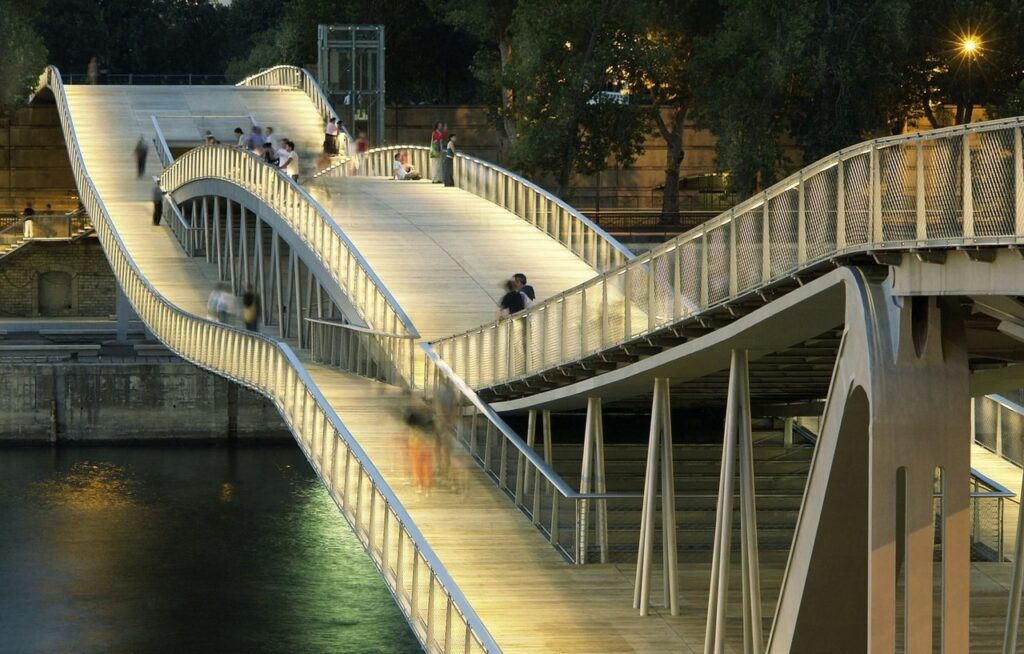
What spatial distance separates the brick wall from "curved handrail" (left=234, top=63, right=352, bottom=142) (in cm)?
760

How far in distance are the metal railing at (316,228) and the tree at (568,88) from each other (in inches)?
397

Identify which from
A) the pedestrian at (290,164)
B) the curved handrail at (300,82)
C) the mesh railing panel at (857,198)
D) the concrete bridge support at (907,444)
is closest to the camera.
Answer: the concrete bridge support at (907,444)

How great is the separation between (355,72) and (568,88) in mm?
6365

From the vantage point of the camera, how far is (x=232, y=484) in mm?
43625

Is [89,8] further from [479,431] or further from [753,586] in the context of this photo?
[753,586]

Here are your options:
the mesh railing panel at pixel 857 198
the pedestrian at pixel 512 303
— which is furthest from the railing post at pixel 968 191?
the pedestrian at pixel 512 303

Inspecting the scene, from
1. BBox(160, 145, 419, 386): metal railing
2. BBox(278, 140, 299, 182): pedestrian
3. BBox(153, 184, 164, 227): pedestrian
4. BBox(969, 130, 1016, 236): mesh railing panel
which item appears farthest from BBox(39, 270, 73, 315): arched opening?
BBox(969, 130, 1016, 236): mesh railing panel

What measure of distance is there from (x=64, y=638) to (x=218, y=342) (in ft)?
18.6

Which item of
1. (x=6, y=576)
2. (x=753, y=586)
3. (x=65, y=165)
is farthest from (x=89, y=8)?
(x=753, y=586)

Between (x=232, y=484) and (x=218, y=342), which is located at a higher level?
(x=218, y=342)

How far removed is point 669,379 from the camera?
19.8 m

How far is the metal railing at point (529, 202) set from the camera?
1272 inches

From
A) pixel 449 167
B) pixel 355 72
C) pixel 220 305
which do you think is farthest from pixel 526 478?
pixel 355 72

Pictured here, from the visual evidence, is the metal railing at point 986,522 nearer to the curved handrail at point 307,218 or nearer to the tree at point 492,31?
the curved handrail at point 307,218
